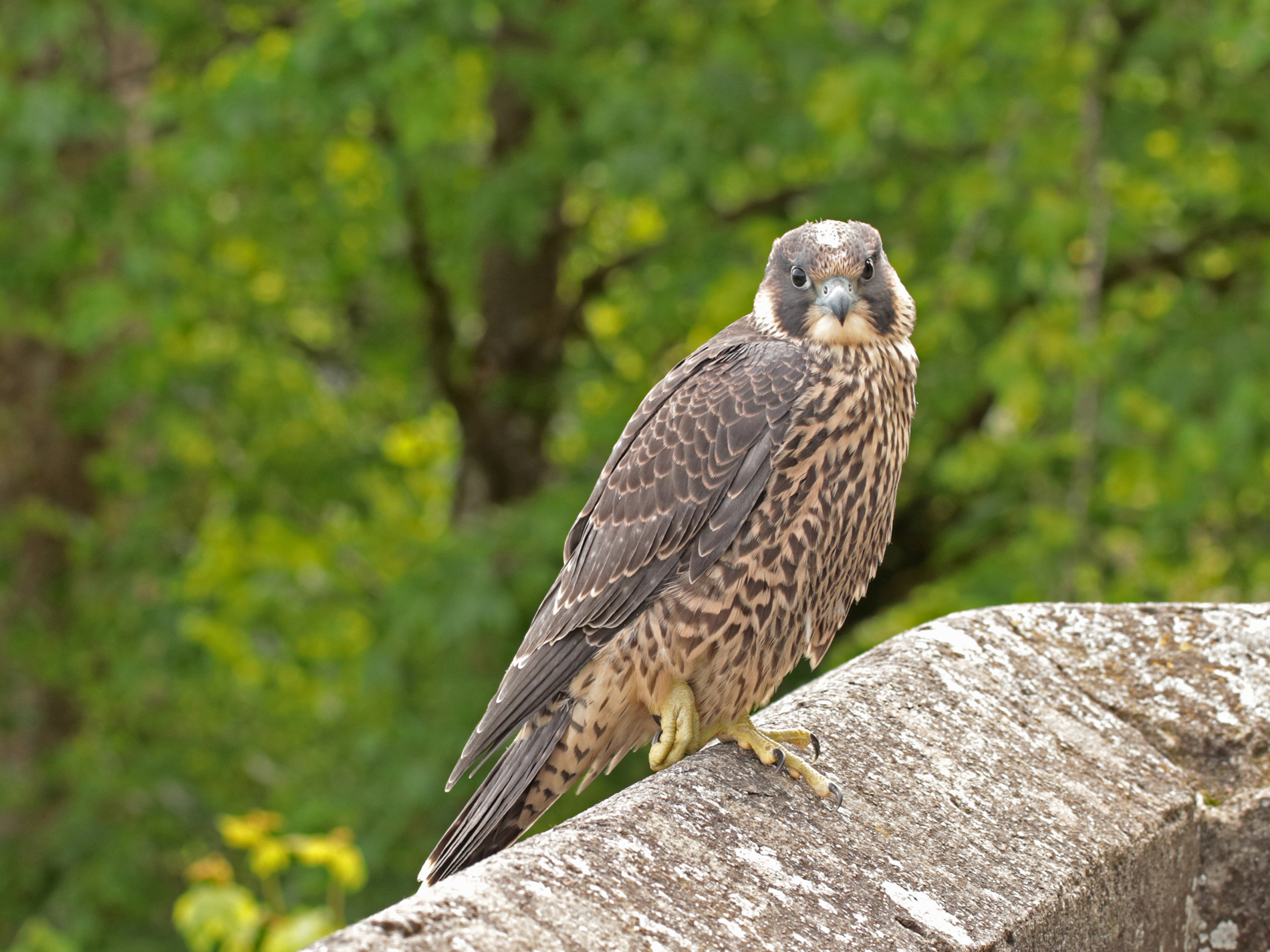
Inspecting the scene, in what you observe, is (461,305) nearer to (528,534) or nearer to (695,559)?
(528,534)

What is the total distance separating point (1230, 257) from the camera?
6.08 meters

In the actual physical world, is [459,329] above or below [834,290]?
below

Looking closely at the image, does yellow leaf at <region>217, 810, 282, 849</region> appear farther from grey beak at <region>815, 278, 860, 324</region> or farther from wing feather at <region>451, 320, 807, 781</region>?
grey beak at <region>815, 278, 860, 324</region>

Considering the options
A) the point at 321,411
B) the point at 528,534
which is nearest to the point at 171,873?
the point at 321,411

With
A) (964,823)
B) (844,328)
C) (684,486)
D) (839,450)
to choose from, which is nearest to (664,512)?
(684,486)

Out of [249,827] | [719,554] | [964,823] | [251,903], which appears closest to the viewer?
[964,823]

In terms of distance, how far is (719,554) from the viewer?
2.42 m

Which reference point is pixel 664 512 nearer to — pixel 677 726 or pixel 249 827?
pixel 677 726

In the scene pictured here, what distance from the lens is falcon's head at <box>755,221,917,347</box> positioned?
2539mm

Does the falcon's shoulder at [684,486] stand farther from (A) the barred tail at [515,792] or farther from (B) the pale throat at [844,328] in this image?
(A) the barred tail at [515,792]

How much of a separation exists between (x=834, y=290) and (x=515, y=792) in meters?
1.07

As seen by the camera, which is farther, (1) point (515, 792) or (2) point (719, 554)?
(2) point (719, 554)

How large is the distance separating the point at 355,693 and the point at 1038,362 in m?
3.73

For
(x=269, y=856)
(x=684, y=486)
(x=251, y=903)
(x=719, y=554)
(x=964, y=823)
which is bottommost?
(x=251, y=903)
